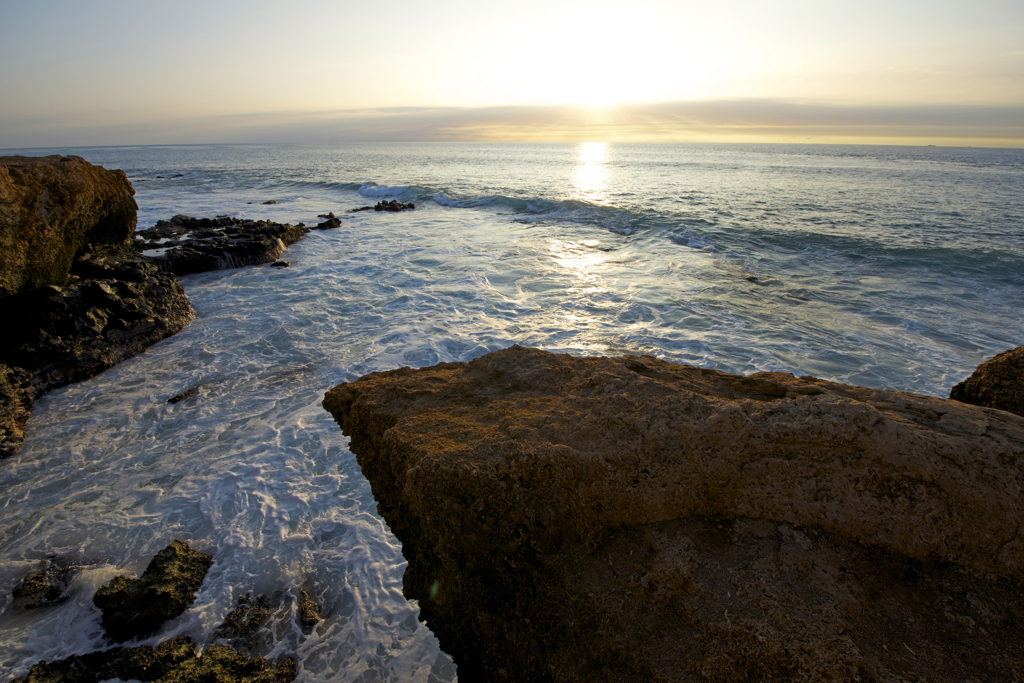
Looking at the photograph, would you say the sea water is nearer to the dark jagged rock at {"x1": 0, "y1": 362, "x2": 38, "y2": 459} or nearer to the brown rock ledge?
the dark jagged rock at {"x1": 0, "y1": 362, "x2": 38, "y2": 459}

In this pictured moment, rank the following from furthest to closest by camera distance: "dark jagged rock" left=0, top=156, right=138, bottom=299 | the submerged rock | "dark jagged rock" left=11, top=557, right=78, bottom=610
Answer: the submerged rock, "dark jagged rock" left=0, top=156, right=138, bottom=299, "dark jagged rock" left=11, top=557, right=78, bottom=610

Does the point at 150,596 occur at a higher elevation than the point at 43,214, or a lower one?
lower

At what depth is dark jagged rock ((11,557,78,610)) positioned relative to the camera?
324 cm

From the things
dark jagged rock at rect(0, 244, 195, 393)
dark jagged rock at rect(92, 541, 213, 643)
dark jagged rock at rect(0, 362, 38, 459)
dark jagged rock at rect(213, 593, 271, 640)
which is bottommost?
dark jagged rock at rect(213, 593, 271, 640)

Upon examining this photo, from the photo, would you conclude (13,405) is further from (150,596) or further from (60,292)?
(150,596)

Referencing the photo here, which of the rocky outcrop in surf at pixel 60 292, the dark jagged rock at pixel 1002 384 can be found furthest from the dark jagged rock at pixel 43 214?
the dark jagged rock at pixel 1002 384

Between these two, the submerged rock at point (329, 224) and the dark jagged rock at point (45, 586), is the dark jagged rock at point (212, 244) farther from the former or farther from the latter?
the dark jagged rock at point (45, 586)

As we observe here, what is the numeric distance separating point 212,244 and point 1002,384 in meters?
15.5

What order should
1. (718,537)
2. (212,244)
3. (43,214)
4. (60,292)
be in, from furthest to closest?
(212,244) < (60,292) < (43,214) < (718,537)

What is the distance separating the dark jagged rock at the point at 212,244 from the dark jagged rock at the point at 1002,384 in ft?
47.0

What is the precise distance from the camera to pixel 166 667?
8.94 feet

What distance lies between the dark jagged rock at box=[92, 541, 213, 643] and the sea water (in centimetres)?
9

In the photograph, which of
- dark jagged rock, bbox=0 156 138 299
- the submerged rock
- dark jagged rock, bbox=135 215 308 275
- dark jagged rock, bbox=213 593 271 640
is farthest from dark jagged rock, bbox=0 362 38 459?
the submerged rock

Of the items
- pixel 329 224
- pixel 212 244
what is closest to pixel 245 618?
pixel 212 244
